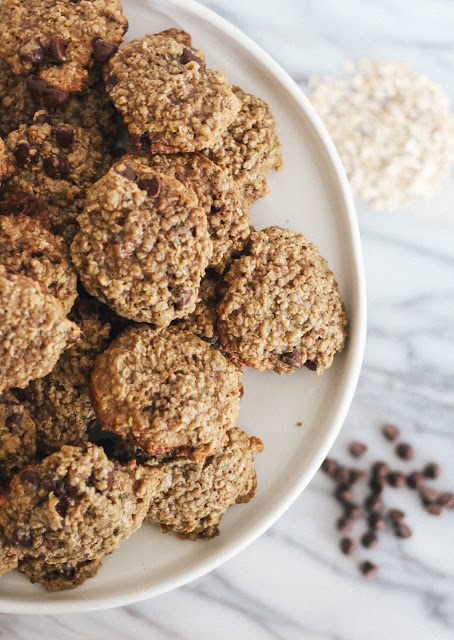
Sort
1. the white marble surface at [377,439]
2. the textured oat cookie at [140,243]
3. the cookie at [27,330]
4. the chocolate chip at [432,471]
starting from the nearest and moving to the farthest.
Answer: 1. the cookie at [27,330]
2. the textured oat cookie at [140,243]
3. the white marble surface at [377,439]
4. the chocolate chip at [432,471]

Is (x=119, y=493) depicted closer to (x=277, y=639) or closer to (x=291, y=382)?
(x=291, y=382)

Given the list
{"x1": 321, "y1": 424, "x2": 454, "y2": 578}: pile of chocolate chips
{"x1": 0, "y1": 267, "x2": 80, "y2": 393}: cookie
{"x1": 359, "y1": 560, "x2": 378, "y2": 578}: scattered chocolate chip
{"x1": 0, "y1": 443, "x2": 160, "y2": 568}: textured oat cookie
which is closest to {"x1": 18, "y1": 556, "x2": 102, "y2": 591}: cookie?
{"x1": 0, "y1": 443, "x2": 160, "y2": 568}: textured oat cookie

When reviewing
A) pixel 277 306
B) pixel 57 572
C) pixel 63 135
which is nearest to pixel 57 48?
pixel 63 135

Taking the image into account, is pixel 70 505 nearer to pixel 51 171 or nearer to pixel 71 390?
pixel 71 390

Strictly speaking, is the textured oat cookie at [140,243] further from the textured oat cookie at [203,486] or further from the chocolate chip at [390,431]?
the chocolate chip at [390,431]

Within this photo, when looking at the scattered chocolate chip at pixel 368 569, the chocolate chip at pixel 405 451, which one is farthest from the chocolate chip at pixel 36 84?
the scattered chocolate chip at pixel 368 569

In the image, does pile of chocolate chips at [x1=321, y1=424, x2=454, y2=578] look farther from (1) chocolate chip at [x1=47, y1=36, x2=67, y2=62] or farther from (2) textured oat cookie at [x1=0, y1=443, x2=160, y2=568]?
(1) chocolate chip at [x1=47, y1=36, x2=67, y2=62]
